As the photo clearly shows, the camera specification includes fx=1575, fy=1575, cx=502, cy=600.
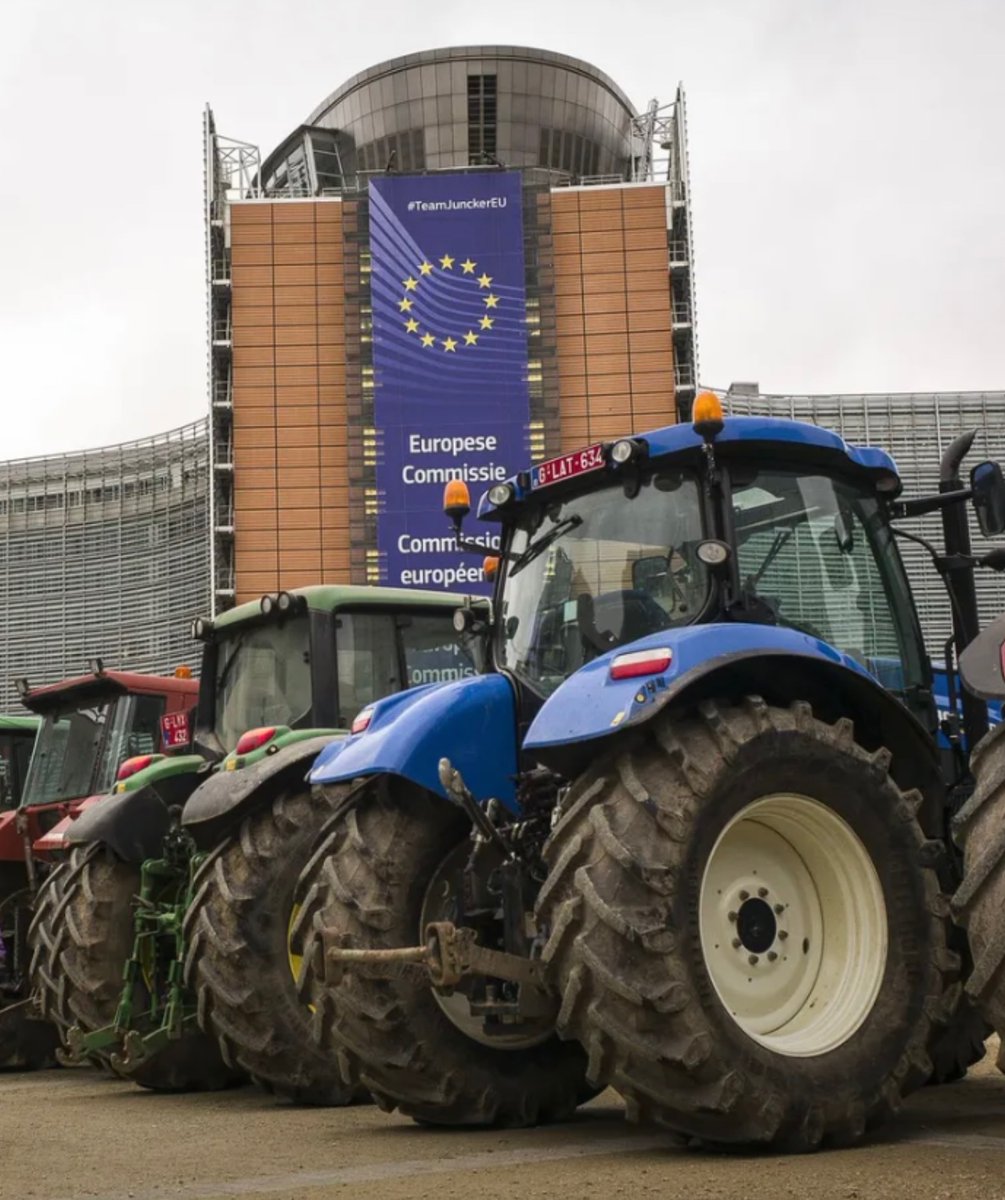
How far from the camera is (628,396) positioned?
167 feet

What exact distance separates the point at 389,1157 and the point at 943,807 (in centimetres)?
229

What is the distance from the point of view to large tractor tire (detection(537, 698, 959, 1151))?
452 centimetres

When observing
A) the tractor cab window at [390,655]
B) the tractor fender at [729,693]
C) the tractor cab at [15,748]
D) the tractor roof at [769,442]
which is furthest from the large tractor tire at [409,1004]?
the tractor cab at [15,748]

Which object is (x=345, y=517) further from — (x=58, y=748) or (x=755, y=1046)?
(x=755, y=1046)

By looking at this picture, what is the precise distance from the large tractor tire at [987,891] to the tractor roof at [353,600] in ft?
15.9

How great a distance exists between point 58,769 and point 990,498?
768 centimetres

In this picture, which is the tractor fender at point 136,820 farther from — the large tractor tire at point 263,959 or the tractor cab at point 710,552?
the tractor cab at point 710,552

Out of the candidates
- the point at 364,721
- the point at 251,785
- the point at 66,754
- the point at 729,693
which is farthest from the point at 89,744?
the point at 729,693

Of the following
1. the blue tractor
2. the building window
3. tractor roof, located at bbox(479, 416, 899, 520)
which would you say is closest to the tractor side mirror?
the blue tractor

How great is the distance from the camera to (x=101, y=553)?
5622 cm

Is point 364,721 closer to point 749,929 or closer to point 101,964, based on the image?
point 749,929

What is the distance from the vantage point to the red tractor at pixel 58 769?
34.2 ft

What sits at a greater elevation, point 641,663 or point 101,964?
point 641,663

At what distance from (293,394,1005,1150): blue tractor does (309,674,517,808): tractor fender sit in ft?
0.04
